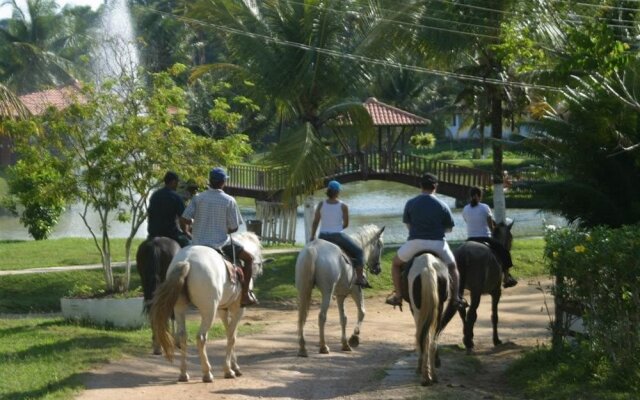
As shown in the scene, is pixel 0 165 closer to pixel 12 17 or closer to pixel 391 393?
pixel 12 17

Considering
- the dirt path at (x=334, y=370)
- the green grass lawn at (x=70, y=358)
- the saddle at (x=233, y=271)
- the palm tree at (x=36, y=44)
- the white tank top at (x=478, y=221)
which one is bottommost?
the dirt path at (x=334, y=370)

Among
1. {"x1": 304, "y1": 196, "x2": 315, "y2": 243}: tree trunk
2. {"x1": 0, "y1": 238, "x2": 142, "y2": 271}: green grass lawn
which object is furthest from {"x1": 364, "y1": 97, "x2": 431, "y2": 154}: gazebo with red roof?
{"x1": 0, "y1": 238, "x2": 142, "y2": 271}: green grass lawn

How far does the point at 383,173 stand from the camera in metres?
33.8

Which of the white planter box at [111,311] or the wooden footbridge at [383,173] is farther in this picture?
the wooden footbridge at [383,173]

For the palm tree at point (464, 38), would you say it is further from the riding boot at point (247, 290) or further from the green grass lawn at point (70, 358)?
the riding boot at point (247, 290)

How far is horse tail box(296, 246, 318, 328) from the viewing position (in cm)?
1362

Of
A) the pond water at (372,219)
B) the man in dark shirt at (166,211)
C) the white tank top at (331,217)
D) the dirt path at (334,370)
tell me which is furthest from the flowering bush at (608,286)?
the pond water at (372,219)

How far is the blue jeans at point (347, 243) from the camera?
1486 centimetres

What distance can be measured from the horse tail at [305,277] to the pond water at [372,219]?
1384 cm

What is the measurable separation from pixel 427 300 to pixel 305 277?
2275mm

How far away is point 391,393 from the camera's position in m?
11.2

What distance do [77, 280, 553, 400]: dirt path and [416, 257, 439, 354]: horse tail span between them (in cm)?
51

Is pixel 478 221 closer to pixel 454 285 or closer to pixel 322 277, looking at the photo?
pixel 322 277

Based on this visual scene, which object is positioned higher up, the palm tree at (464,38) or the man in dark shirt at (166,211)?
the palm tree at (464,38)
